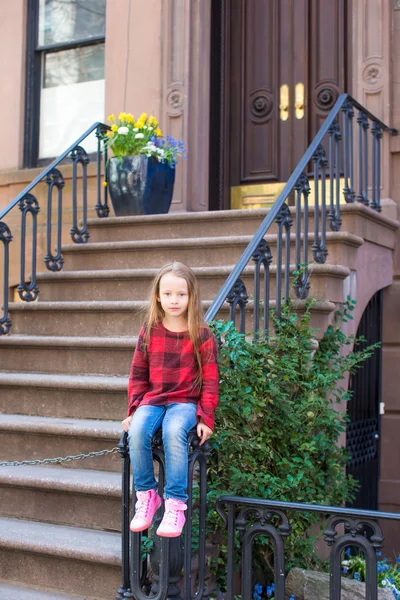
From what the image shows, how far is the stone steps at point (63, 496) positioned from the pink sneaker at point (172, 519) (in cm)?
79

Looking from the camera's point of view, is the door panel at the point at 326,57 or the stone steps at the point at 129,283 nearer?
the stone steps at the point at 129,283

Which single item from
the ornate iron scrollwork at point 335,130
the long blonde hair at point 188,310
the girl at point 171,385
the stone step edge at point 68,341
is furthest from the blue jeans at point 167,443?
the ornate iron scrollwork at point 335,130

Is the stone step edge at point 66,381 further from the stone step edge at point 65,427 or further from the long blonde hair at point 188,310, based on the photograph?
the long blonde hair at point 188,310

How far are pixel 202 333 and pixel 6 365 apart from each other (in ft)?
8.08

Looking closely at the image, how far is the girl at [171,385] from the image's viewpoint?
128 inches

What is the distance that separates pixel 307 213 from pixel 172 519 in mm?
2498

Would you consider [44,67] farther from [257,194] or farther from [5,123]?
[257,194]

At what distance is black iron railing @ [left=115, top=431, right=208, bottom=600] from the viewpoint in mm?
3209

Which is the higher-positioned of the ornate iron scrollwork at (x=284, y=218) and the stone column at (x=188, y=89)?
the stone column at (x=188, y=89)

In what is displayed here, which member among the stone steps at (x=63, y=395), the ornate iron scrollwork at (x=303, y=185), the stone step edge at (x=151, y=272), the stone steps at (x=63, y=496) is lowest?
the stone steps at (x=63, y=496)

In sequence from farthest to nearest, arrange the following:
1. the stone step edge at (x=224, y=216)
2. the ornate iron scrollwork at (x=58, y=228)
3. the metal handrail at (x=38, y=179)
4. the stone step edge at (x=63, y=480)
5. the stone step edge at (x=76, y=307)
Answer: the ornate iron scrollwork at (x=58, y=228) → the metal handrail at (x=38, y=179) → the stone step edge at (x=224, y=216) → the stone step edge at (x=76, y=307) → the stone step edge at (x=63, y=480)

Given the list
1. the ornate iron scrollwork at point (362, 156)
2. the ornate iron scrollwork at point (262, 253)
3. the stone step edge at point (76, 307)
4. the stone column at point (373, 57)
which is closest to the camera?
the ornate iron scrollwork at point (262, 253)

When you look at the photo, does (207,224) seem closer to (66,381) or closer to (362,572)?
(66,381)

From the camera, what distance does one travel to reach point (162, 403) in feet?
11.2
